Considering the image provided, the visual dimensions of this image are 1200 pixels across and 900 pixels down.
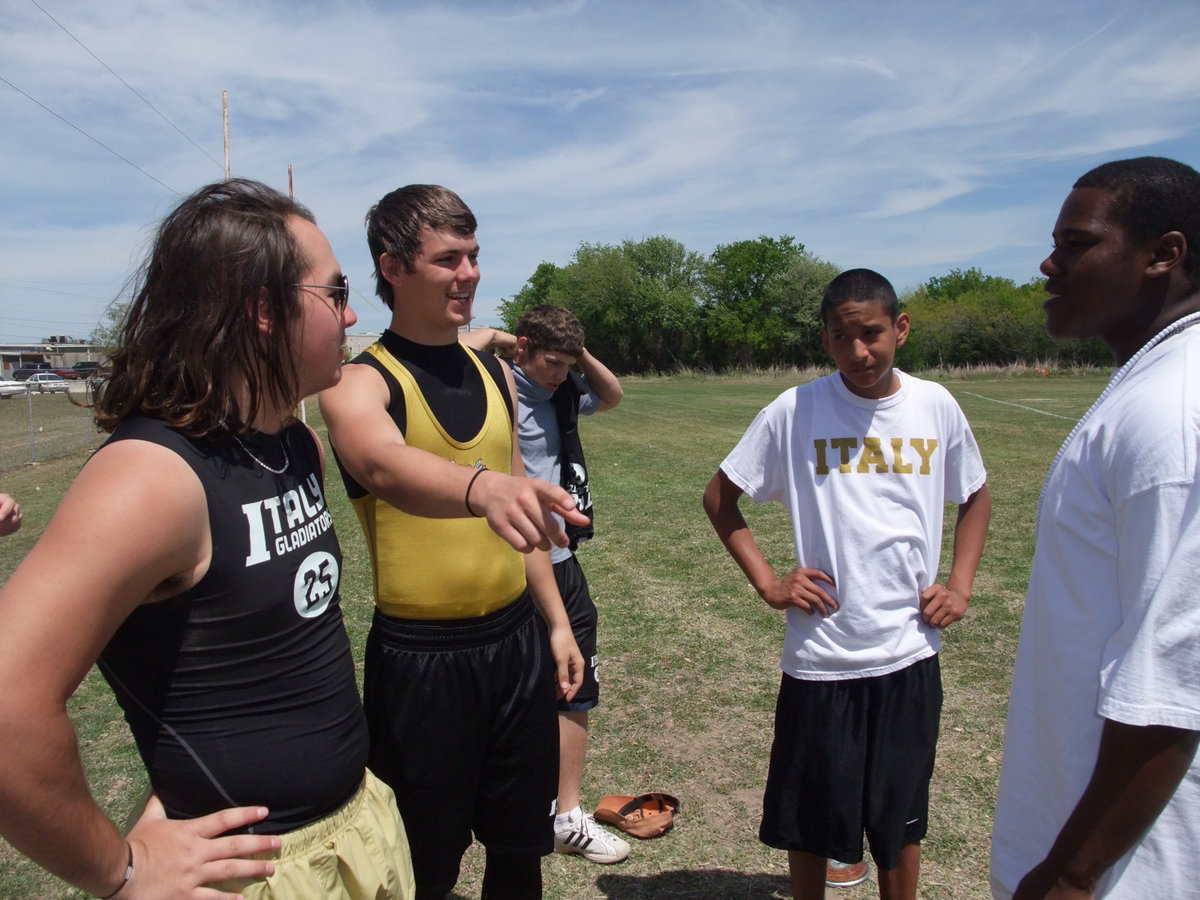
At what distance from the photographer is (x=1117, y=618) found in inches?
56.8

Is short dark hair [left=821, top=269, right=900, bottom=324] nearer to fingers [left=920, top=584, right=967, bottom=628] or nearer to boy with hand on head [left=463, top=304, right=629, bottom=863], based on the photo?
fingers [left=920, top=584, right=967, bottom=628]

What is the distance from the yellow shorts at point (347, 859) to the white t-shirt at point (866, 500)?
1.40 m

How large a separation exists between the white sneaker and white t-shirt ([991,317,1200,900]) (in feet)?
6.69

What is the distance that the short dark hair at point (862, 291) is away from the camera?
2736 mm

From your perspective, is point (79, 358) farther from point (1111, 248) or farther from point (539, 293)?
point (1111, 248)

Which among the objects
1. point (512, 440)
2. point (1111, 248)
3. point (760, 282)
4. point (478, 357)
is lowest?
point (512, 440)

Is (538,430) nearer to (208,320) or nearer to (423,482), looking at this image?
(423,482)

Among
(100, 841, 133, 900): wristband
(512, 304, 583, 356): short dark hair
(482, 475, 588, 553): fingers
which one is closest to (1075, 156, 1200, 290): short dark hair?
(482, 475, 588, 553): fingers

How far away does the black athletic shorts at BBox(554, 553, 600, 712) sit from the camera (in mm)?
3684

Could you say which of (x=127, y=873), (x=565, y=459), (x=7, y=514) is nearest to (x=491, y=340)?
(x=565, y=459)

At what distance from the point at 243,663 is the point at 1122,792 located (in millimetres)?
1535

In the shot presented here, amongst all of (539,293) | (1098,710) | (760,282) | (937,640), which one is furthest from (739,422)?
(539,293)

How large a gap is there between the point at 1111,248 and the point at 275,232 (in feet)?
5.48

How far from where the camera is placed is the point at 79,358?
303ft
